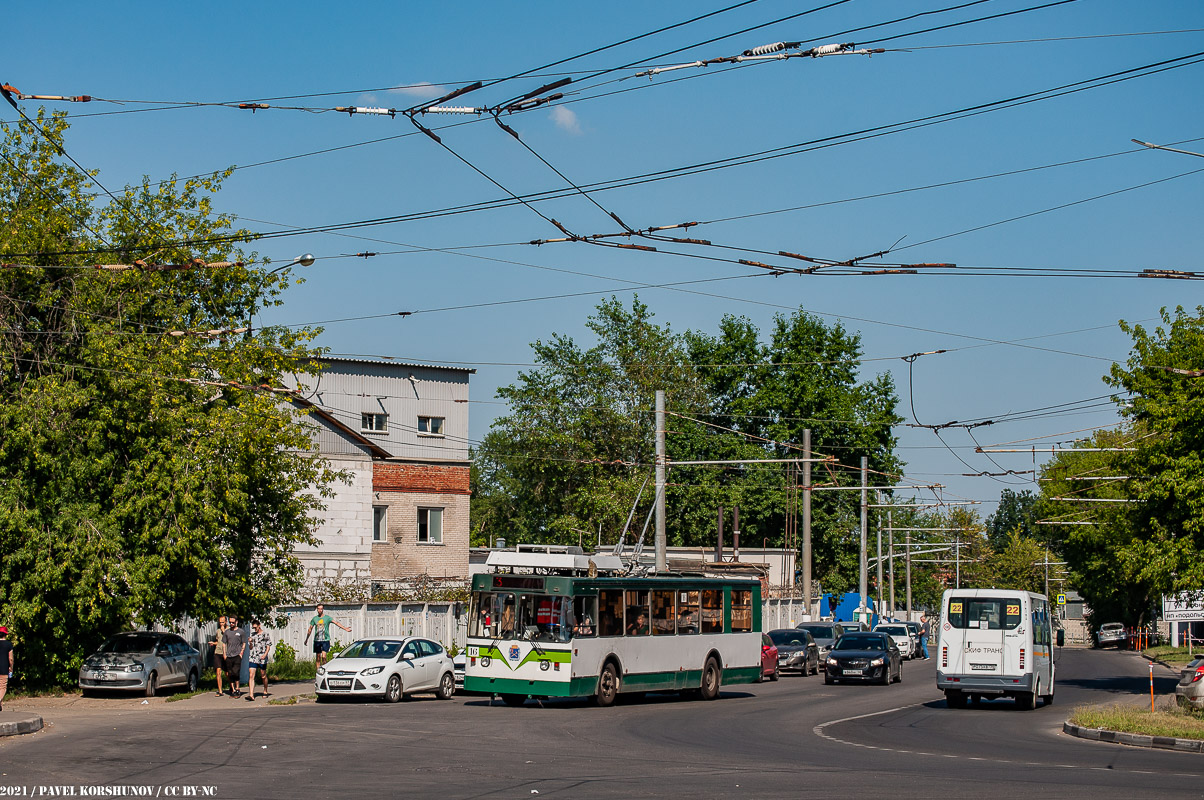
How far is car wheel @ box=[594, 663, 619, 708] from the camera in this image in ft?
84.7

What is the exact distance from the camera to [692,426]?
237 ft

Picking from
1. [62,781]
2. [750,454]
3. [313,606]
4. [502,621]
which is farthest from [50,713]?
[750,454]

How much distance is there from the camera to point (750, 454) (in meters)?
71.7

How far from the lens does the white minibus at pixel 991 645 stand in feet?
89.8

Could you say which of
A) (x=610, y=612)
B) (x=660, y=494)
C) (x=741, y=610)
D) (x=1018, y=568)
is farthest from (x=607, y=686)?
(x=1018, y=568)

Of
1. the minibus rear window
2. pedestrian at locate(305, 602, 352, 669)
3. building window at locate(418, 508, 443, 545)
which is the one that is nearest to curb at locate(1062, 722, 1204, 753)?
the minibus rear window

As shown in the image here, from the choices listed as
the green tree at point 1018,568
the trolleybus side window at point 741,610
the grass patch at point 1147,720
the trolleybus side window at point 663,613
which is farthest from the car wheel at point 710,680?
the green tree at point 1018,568

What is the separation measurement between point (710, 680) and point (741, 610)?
6.82 ft

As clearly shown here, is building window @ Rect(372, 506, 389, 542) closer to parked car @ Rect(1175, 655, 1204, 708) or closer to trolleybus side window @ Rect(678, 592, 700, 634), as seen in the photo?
trolleybus side window @ Rect(678, 592, 700, 634)

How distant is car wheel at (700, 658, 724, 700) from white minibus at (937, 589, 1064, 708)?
4947 millimetres

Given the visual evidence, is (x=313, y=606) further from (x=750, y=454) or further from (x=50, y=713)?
(x=750, y=454)

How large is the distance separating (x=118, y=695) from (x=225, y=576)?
415 centimetres

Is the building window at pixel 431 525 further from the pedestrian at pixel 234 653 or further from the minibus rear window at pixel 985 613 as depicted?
the minibus rear window at pixel 985 613

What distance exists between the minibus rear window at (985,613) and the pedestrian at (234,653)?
610 inches
